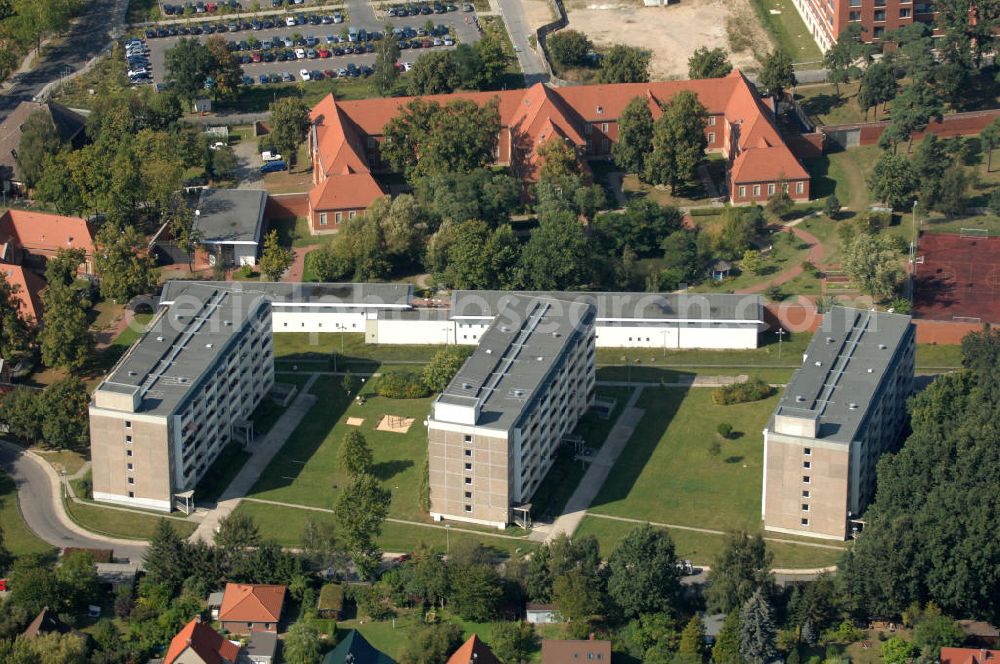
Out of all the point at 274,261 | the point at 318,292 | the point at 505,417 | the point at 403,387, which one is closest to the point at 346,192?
the point at 274,261

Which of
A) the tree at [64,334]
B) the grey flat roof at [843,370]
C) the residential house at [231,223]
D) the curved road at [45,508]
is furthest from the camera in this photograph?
the residential house at [231,223]

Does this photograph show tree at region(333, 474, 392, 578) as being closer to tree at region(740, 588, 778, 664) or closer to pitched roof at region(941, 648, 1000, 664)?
tree at region(740, 588, 778, 664)

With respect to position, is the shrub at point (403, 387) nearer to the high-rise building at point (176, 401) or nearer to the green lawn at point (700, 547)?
the high-rise building at point (176, 401)

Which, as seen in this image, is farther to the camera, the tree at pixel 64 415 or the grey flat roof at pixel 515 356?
the tree at pixel 64 415

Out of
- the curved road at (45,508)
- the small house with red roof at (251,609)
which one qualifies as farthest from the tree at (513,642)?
the curved road at (45,508)

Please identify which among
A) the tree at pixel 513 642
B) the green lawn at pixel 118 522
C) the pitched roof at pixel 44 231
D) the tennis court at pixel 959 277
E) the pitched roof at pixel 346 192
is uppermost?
the pitched roof at pixel 346 192

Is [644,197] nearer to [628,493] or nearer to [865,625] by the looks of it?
[628,493]

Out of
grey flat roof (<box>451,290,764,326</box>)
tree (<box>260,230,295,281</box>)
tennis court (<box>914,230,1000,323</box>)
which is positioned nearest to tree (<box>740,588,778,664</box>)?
grey flat roof (<box>451,290,764,326</box>)

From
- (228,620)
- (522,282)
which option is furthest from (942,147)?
(228,620)
